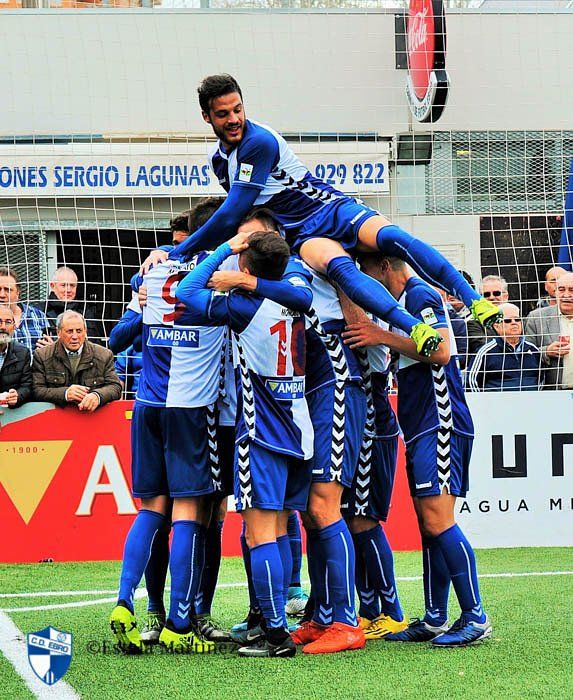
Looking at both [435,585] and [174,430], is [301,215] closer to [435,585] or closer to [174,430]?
[174,430]

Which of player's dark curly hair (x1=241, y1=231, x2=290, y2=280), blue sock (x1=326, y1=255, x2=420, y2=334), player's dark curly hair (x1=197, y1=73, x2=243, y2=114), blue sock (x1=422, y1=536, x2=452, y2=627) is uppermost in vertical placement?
player's dark curly hair (x1=197, y1=73, x2=243, y2=114)

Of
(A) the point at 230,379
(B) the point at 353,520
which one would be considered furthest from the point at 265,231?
(B) the point at 353,520

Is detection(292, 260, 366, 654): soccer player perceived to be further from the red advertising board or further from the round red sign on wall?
the round red sign on wall

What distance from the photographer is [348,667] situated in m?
4.96

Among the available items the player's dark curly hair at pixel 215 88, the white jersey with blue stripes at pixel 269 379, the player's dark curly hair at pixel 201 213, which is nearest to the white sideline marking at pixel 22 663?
the white jersey with blue stripes at pixel 269 379

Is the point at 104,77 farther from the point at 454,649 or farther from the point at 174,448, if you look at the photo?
the point at 454,649

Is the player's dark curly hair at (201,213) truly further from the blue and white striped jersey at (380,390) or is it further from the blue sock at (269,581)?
the blue sock at (269,581)

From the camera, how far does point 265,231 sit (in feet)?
18.3

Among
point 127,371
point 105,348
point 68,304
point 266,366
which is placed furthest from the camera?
point 68,304

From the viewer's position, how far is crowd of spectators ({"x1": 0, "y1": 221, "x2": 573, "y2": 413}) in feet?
29.3

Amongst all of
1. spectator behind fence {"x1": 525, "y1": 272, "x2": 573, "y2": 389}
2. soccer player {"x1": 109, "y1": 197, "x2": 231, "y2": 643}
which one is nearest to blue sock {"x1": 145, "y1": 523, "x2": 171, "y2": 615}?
soccer player {"x1": 109, "y1": 197, "x2": 231, "y2": 643}

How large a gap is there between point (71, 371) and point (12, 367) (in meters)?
0.43

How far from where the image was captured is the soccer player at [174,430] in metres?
5.55

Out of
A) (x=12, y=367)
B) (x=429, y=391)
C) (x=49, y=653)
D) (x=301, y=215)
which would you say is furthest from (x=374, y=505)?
(x=12, y=367)
